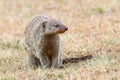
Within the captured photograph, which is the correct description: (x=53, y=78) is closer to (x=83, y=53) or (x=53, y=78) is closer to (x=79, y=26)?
(x=83, y=53)

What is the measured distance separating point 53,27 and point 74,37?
2134 millimetres

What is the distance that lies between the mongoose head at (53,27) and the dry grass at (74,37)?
50 centimetres

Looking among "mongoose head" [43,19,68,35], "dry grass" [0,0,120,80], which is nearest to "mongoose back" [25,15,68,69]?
"mongoose head" [43,19,68,35]

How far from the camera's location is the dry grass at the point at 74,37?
6457 millimetres

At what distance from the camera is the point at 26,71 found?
682 cm

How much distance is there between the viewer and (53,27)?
675 centimetres

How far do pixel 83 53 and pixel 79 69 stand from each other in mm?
1100

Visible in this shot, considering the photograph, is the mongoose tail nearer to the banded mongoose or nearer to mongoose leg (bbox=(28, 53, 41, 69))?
the banded mongoose

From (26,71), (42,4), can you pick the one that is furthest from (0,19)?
(26,71)

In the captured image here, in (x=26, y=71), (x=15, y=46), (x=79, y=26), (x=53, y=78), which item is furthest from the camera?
(x=79, y=26)

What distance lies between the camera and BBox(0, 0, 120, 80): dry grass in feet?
21.2

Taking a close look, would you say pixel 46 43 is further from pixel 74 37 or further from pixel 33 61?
pixel 74 37

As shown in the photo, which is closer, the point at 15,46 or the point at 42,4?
the point at 15,46

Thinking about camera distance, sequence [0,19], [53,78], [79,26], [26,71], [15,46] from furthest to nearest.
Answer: [0,19] → [79,26] → [15,46] → [26,71] → [53,78]
